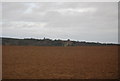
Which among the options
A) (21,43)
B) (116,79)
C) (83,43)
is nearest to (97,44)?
(83,43)

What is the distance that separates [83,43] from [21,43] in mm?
16448

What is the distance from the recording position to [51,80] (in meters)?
8.56

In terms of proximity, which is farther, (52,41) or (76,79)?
(52,41)

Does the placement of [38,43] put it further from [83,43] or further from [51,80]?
[51,80]

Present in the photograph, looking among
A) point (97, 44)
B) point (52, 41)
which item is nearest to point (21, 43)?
point (52, 41)

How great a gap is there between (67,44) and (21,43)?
41.4 feet

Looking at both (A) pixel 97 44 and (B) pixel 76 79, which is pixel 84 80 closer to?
(B) pixel 76 79

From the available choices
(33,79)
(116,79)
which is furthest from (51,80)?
(116,79)

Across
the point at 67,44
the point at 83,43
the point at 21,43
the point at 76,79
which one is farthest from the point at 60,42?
the point at 76,79

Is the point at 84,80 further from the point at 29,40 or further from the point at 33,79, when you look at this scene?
the point at 29,40

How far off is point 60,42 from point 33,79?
58912 millimetres

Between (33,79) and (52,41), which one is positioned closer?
(33,79)

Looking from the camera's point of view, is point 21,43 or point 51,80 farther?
point 21,43

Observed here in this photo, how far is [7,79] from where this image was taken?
8711 mm
